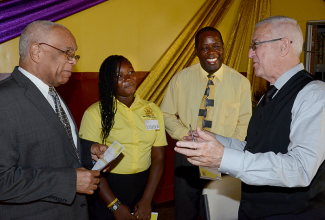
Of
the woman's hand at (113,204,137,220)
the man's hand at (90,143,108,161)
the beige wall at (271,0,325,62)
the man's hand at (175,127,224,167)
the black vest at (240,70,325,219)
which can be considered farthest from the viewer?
the beige wall at (271,0,325,62)

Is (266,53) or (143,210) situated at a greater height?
(266,53)

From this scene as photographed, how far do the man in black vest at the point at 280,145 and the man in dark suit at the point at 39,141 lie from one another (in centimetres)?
68

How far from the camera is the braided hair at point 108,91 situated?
212 centimetres

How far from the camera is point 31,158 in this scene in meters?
1.38

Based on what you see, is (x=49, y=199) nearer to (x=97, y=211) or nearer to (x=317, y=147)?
(x=97, y=211)

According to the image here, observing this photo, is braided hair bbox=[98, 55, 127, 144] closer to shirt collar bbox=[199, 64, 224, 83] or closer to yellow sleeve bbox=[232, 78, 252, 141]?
shirt collar bbox=[199, 64, 224, 83]

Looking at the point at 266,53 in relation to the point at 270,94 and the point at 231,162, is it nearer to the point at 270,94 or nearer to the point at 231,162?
the point at 270,94

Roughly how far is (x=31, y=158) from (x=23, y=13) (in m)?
1.90

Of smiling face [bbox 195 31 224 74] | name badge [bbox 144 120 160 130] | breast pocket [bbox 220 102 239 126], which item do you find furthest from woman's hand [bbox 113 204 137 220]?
smiling face [bbox 195 31 224 74]

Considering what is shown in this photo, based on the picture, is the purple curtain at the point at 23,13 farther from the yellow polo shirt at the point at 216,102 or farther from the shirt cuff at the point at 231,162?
the shirt cuff at the point at 231,162

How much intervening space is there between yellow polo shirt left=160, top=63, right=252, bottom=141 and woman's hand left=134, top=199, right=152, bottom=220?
70cm

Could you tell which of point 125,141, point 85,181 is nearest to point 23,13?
point 125,141

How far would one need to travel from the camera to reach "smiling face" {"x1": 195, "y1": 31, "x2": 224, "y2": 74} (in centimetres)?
258

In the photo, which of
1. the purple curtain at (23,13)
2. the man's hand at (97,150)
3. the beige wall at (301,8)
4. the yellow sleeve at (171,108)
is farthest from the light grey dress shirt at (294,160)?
the beige wall at (301,8)
